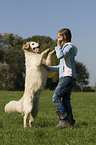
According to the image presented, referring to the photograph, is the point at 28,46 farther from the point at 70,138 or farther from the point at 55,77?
the point at 55,77

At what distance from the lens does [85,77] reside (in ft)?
151

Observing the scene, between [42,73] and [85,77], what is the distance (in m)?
41.4

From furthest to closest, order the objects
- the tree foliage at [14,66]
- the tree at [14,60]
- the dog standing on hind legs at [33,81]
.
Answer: the tree at [14,60]
the tree foliage at [14,66]
the dog standing on hind legs at [33,81]

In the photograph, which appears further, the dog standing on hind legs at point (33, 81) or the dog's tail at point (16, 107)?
the dog's tail at point (16, 107)

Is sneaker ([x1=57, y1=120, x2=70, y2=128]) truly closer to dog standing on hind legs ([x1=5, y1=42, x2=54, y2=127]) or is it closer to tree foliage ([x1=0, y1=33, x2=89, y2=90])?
dog standing on hind legs ([x1=5, y1=42, x2=54, y2=127])

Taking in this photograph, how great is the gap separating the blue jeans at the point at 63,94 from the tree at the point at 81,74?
4024cm

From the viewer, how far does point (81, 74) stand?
45.7 meters

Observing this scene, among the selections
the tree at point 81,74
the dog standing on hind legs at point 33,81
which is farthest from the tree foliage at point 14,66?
the dog standing on hind legs at point 33,81

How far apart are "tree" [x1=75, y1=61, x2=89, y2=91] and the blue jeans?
132 feet

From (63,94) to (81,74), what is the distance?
4092cm

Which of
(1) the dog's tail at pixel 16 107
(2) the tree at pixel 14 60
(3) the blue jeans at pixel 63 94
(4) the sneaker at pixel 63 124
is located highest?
(2) the tree at pixel 14 60

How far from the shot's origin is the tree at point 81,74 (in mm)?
45562

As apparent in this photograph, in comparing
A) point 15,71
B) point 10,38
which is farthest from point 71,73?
point 10,38

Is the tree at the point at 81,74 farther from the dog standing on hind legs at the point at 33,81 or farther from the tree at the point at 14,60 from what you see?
the dog standing on hind legs at the point at 33,81
